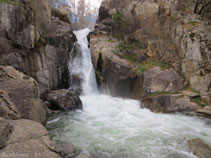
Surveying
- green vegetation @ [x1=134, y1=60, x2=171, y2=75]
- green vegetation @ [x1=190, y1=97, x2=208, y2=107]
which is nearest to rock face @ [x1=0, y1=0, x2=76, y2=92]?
green vegetation @ [x1=134, y1=60, x2=171, y2=75]

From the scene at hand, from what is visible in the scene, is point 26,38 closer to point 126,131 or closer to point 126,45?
point 126,131

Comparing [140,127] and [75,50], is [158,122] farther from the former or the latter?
[75,50]

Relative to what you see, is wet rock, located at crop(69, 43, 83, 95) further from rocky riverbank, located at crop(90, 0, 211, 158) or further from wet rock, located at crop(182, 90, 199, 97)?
wet rock, located at crop(182, 90, 199, 97)

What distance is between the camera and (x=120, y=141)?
7621 mm

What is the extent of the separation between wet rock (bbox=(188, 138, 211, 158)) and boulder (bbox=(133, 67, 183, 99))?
6542 mm

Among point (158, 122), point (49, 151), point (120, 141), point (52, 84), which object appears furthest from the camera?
point (52, 84)

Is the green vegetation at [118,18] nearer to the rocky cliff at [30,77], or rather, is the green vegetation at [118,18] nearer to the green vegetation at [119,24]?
the green vegetation at [119,24]

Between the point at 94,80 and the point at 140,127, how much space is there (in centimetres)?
→ 1086

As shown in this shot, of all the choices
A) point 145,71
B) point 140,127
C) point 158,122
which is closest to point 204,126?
point 158,122

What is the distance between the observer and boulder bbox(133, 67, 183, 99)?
13.5 metres

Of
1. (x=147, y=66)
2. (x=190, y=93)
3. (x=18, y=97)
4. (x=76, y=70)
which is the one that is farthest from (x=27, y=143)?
(x=76, y=70)

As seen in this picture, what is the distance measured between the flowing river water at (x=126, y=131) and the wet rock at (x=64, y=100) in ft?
2.05

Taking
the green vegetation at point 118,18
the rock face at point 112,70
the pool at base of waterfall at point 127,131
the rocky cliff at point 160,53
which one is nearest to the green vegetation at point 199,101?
the rocky cliff at point 160,53

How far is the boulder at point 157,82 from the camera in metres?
13.5
